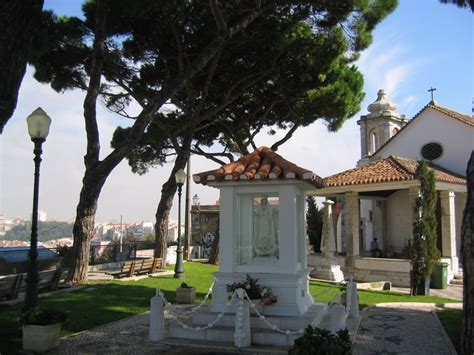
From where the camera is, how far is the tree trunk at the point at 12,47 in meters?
5.47

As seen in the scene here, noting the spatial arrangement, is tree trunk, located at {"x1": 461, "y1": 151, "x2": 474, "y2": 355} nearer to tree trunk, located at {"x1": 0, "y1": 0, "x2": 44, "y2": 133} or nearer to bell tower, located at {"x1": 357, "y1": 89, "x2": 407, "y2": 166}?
tree trunk, located at {"x1": 0, "y1": 0, "x2": 44, "y2": 133}

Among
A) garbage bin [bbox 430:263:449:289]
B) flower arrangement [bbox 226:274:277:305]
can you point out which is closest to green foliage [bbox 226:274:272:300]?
flower arrangement [bbox 226:274:277:305]

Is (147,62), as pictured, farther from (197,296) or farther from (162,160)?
(197,296)

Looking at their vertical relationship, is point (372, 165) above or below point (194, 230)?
above

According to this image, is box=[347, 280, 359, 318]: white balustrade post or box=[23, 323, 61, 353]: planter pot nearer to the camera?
box=[23, 323, 61, 353]: planter pot

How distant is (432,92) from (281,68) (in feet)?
42.6

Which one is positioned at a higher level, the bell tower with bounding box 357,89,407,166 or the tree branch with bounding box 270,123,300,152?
the bell tower with bounding box 357,89,407,166

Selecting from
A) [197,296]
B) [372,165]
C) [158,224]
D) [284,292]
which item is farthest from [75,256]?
[372,165]

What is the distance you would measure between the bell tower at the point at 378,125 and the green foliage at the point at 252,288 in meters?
22.6

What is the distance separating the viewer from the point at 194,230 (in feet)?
115

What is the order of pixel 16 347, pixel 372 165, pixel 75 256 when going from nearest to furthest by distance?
pixel 16 347
pixel 75 256
pixel 372 165

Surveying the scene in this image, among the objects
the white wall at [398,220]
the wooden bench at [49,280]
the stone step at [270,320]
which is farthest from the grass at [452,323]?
the white wall at [398,220]

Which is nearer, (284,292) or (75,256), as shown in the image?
(284,292)

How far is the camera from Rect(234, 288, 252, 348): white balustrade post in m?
7.13
